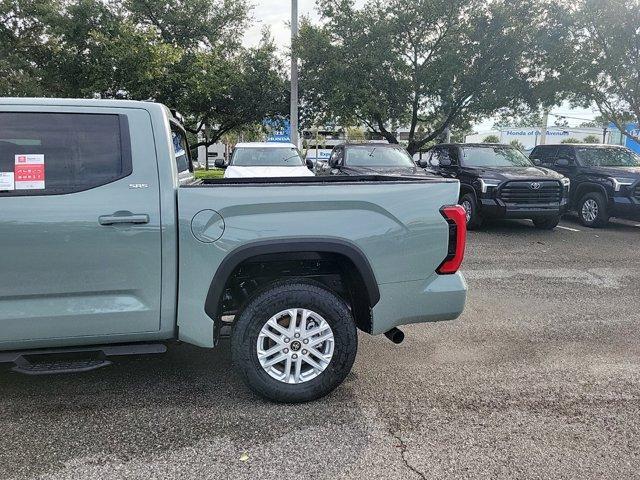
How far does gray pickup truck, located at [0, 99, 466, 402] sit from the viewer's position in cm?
309

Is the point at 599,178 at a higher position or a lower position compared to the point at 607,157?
lower

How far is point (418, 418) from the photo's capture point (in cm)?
332

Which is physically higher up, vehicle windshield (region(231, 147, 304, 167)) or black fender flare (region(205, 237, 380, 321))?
vehicle windshield (region(231, 147, 304, 167))

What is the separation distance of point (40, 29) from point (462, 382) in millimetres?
20600

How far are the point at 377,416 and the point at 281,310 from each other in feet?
2.93

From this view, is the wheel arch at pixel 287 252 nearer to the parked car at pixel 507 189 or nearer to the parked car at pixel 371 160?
the parked car at pixel 507 189

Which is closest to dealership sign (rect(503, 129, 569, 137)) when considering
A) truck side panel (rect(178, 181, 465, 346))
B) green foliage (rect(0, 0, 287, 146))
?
green foliage (rect(0, 0, 287, 146))

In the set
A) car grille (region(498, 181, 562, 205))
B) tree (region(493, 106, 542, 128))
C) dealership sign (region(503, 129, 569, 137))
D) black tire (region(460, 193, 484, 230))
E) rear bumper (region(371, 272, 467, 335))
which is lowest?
rear bumper (region(371, 272, 467, 335))

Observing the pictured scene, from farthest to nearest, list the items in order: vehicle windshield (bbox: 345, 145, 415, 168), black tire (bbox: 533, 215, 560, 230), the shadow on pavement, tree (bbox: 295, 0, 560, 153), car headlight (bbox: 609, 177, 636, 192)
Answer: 1. tree (bbox: 295, 0, 560, 153)
2. vehicle windshield (bbox: 345, 145, 415, 168)
3. black tire (bbox: 533, 215, 560, 230)
4. car headlight (bbox: 609, 177, 636, 192)
5. the shadow on pavement

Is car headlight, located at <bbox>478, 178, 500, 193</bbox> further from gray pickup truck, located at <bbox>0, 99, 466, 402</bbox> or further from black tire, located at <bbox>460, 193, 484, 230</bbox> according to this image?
gray pickup truck, located at <bbox>0, 99, 466, 402</bbox>

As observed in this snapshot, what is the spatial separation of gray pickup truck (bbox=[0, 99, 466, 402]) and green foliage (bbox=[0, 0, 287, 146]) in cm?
1543

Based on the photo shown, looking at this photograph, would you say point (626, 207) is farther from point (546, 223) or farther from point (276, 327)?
point (276, 327)

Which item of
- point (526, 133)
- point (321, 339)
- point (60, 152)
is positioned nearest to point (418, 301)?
point (321, 339)

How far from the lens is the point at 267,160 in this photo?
477 inches
